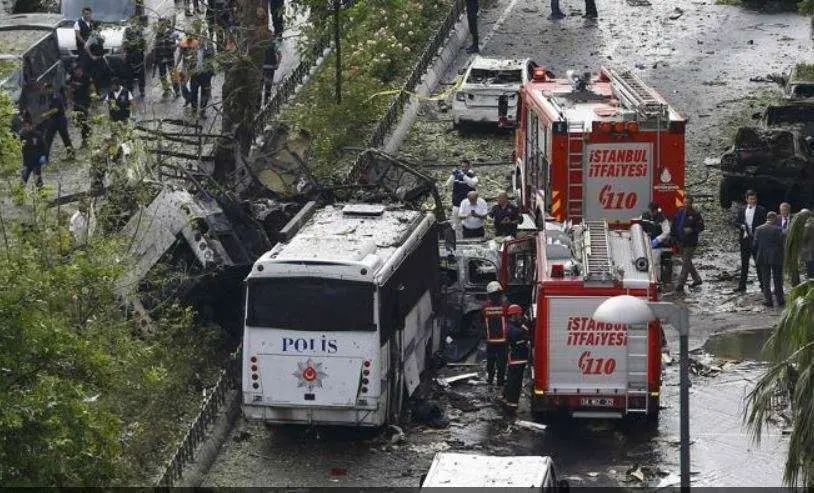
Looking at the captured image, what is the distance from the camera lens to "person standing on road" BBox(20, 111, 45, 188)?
34.3 m

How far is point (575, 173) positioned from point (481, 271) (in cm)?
260

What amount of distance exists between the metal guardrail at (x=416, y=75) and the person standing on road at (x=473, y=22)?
50cm

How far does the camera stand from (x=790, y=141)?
34312 millimetres

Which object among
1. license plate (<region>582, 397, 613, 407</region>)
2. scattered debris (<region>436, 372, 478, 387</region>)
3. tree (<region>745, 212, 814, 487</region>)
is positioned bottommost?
scattered debris (<region>436, 372, 478, 387</region>)

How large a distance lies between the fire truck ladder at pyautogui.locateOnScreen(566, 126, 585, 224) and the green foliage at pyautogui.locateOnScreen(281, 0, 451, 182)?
5349 millimetres

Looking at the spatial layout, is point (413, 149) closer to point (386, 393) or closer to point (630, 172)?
point (630, 172)

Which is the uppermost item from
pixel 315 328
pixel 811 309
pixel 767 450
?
pixel 811 309

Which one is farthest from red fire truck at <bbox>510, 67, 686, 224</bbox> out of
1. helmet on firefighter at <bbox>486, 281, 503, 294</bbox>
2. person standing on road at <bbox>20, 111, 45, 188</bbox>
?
person standing on road at <bbox>20, 111, 45, 188</bbox>

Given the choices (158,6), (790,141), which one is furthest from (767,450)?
(158,6)

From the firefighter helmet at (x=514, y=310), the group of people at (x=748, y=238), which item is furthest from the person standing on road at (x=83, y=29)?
the firefighter helmet at (x=514, y=310)

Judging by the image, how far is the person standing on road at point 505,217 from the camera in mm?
32094

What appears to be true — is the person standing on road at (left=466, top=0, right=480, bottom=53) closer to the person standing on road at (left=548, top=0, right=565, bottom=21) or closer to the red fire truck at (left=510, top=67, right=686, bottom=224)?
the person standing on road at (left=548, top=0, right=565, bottom=21)

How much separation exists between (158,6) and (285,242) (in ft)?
69.4

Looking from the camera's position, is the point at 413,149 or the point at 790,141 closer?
the point at 790,141
